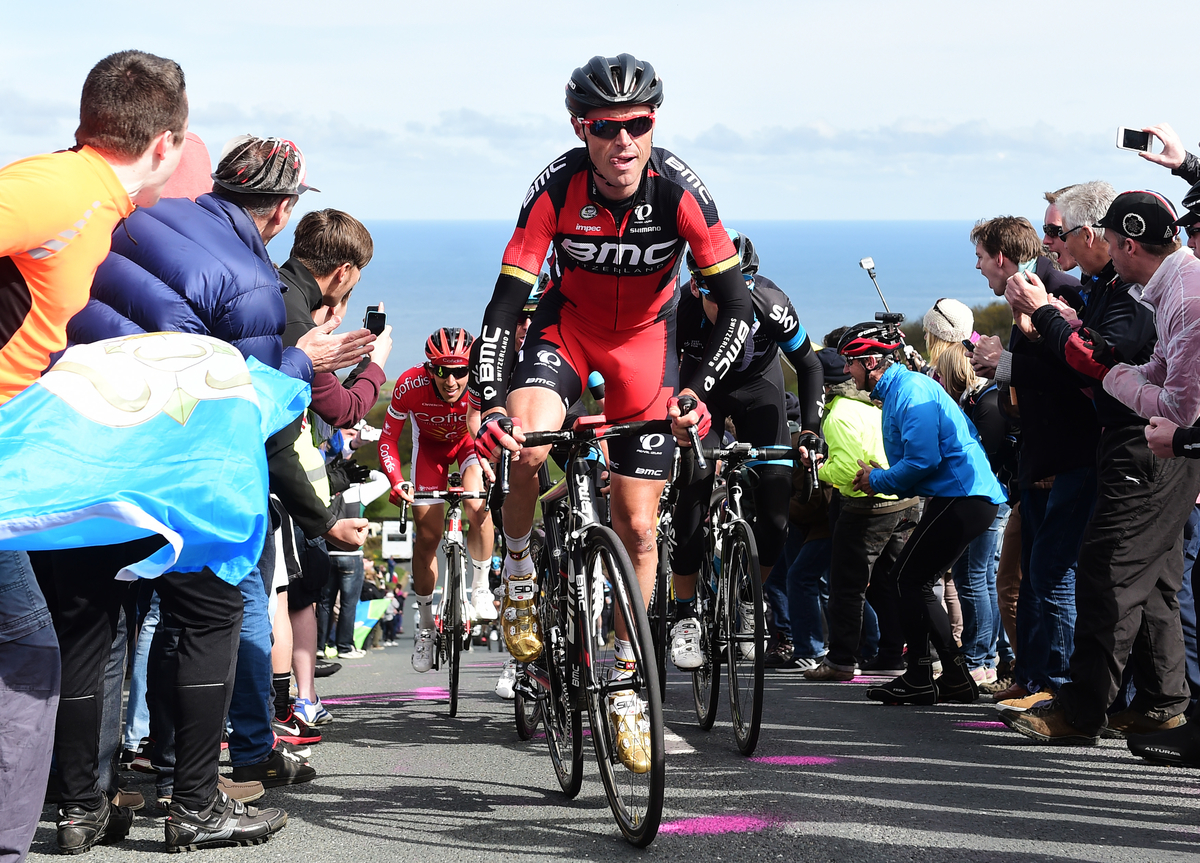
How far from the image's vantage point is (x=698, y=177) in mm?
5523

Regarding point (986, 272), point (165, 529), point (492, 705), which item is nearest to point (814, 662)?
point (492, 705)

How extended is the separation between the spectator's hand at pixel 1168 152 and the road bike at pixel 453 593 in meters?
4.45

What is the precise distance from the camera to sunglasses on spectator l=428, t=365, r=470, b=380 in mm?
9148

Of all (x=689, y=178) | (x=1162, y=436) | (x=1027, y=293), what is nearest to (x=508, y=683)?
(x=689, y=178)

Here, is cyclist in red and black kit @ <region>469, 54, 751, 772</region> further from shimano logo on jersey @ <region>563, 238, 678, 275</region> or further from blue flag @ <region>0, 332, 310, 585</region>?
blue flag @ <region>0, 332, 310, 585</region>

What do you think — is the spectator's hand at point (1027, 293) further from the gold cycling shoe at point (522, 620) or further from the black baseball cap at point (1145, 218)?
the gold cycling shoe at point (522, 620)

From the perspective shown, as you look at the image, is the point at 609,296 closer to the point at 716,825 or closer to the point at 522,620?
the point at 522,620

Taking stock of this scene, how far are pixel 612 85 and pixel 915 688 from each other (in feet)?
14.2

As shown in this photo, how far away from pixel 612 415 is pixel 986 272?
9.74 feet

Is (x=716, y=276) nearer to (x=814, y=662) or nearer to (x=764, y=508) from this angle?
(x=764, y=508)

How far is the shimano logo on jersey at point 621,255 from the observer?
5.49 metres

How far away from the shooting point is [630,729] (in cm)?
433

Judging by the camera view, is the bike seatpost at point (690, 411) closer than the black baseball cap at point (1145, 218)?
Yes

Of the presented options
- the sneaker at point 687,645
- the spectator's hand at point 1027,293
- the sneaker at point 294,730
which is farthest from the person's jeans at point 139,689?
the spectator's hand at point 1027,293
